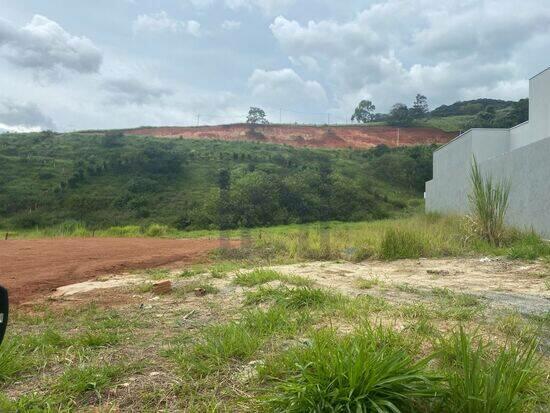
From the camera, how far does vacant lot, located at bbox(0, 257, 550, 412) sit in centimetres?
211

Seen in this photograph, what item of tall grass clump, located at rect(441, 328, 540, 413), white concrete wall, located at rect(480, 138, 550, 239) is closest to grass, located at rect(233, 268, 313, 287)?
tall grass clump, located at rect(441, 328, 540, 413)

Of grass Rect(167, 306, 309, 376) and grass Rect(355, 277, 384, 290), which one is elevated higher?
grass Rect(167, 306, 309, 376)

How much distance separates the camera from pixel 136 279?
716 centimetres

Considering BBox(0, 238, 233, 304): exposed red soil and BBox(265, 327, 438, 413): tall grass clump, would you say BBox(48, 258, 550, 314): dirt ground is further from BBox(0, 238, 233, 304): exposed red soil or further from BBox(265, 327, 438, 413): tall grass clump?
BBox(265, 327, 438, 413): tall grass clump

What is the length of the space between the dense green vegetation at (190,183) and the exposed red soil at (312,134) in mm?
9915

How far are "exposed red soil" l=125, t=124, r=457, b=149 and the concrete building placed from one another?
32.4 metres

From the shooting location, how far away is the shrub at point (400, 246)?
28.7 feet

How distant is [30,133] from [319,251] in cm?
4925

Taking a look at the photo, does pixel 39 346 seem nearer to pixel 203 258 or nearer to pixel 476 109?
pixel 203 258

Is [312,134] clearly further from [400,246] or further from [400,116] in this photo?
→ [400,246]

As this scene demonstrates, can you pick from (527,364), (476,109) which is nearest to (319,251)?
(527,364)

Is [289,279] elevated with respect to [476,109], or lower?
lower

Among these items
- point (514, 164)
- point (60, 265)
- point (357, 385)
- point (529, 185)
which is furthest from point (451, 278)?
point (514, 164)

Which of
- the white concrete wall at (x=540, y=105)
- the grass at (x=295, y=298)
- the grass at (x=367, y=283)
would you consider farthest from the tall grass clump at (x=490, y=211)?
the white concrete wall at (x=540, y=105)
